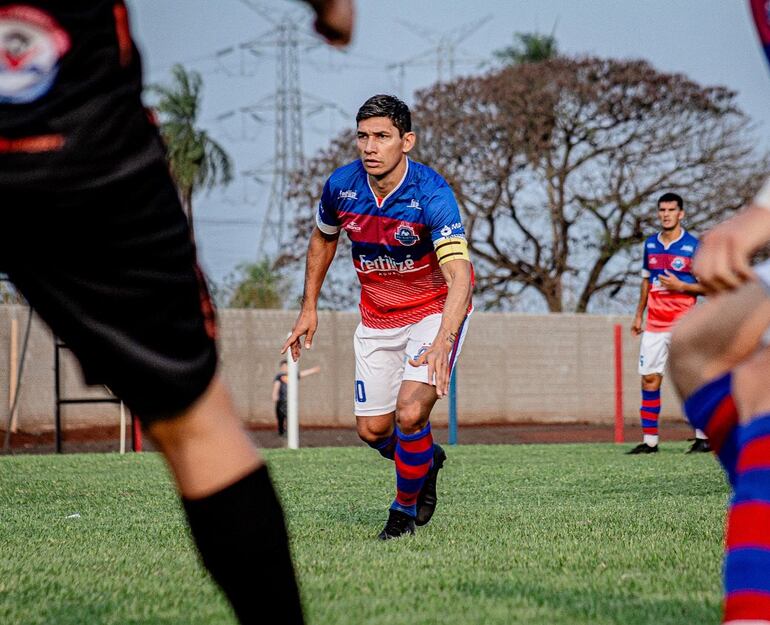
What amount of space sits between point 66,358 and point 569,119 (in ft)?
58.4

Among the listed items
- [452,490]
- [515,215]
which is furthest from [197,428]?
[515,215]

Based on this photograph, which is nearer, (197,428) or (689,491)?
(197,428)

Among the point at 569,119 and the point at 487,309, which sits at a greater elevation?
the point at 569,119

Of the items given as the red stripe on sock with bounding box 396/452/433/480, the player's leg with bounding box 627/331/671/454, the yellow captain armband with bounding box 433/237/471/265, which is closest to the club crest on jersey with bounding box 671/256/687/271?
the player's leg with bounding box 627/331/671/454

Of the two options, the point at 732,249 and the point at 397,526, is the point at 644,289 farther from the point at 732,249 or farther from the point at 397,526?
the point at 732,249

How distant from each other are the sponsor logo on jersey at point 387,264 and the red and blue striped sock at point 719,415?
375 centimetres

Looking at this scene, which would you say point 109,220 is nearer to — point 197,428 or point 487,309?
point 197,428

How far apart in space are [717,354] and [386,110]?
394 cm

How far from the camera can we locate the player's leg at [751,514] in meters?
2.10

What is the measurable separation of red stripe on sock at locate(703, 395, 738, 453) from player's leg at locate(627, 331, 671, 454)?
35.7ft

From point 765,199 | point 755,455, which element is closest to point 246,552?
point 755,455

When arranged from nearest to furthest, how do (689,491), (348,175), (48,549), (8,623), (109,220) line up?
1. (109,220)
2. (8,623)
3. (48,549)
4. (348,175)
5. (689,491)

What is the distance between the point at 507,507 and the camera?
22.5ft

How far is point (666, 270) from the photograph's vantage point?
41.5ft
